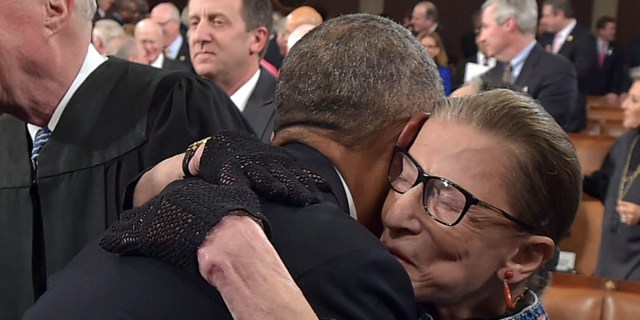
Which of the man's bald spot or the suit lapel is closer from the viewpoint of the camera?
the suit lapel

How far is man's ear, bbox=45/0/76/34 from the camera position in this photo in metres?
1.56

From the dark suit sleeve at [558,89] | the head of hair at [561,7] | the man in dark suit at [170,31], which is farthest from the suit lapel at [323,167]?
Result: the head of hair at [561,7]

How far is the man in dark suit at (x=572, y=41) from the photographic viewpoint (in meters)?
7.37

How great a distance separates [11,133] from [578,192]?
1.09 metres

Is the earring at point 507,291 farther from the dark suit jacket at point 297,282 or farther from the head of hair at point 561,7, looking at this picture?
the head of hair at point 561,7

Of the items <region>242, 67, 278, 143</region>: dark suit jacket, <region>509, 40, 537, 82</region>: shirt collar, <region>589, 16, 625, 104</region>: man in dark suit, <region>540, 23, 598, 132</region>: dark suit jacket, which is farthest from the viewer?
<region>589, 16, 625, 104</region>: man in dark suit

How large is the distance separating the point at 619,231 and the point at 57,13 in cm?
284

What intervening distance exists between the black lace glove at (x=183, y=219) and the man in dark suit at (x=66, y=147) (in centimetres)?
71

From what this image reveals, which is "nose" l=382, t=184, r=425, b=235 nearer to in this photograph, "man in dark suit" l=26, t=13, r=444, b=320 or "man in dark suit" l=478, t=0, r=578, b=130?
"man in dark suit" l=26, t=13, r=444, b=320

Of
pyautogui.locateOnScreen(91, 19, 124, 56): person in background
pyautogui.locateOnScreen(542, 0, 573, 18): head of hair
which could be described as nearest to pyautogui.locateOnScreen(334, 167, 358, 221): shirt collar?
pyautogui.locateOnScreen(91, 19, 124, 56): person in background

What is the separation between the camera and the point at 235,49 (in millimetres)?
3371

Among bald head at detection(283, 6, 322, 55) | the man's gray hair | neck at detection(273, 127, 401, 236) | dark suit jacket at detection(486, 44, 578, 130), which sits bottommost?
dark suit jacket at detection(486, 44, 578, 130)

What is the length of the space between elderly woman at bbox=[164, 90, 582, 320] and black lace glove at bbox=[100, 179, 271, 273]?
27cm

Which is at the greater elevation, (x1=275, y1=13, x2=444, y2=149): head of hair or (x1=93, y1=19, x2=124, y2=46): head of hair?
(x1=275, y1=13, x2=444, y2=149): head of hair
